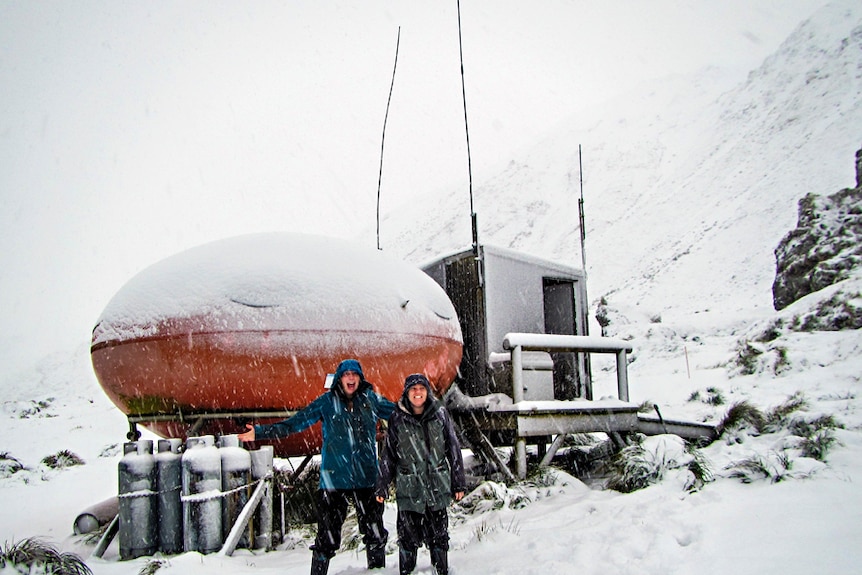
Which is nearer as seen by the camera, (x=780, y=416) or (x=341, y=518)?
(x=341, y=518)

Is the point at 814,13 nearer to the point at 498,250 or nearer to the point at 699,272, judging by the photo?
the point at 699,272

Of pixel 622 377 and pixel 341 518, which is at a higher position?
pixel 622 377

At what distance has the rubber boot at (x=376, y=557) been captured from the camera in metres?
3.86

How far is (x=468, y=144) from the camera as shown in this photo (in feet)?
27.4

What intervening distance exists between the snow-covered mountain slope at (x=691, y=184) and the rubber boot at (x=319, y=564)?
70.2ft

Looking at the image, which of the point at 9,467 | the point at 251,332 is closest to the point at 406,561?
the point at 251,332

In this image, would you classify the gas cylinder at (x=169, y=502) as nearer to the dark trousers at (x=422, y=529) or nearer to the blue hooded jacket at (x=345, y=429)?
the blue hooded jacket at (x=345, y=429)

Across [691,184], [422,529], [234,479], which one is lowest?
[422,529]

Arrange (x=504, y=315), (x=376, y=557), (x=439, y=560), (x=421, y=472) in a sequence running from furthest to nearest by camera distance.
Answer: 1. (x=504, y=315)
2. (x=376, y=557)
3. (x=421, y=472)
4. (x=439, y=560)

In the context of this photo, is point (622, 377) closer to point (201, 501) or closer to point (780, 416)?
point (780, 416)

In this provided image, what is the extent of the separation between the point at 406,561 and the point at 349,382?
1.09 meters

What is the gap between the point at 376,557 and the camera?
3.87m

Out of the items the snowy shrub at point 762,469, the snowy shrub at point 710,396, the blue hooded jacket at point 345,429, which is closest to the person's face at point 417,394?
the blue hooded jacket at point 345,429

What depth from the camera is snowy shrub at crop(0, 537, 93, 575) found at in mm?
3715
